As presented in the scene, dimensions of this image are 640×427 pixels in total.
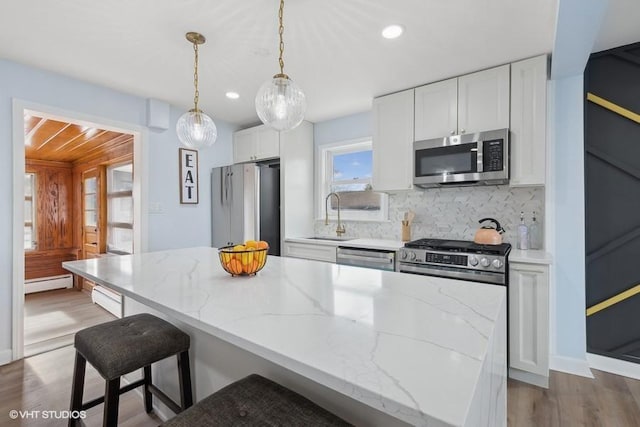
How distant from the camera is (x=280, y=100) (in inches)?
62.1

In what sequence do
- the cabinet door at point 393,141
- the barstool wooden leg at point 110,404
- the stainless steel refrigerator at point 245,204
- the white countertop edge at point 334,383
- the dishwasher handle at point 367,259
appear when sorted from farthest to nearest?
the stainless steel refrigerator at point 245,204 → the cabinet door at point 393,141 → the dishwasher handle at point 367,259 → the barstool wooden leg at point 110,404 → the white countertop edge at point 334,383

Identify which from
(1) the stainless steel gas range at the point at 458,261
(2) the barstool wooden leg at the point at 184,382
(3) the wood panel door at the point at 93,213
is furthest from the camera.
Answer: (3) the wood panel door at the point at 93,213

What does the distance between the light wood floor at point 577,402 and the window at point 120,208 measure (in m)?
4.34

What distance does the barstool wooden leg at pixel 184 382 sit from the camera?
137 centimetres

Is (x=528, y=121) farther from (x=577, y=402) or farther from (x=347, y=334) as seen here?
(x=347, y=334)

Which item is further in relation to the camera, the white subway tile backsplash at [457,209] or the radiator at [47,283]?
the radiator at [47,283]

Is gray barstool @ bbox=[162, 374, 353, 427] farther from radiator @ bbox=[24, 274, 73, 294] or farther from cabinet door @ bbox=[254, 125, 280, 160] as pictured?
radiator @ bbox=[24, 274, 73, 294]

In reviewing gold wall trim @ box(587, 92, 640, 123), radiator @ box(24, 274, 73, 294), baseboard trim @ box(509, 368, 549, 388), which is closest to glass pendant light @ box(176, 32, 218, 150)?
baseboard trim @ box(509, 368, 549, 388)

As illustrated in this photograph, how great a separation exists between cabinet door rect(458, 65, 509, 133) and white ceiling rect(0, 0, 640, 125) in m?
0.09

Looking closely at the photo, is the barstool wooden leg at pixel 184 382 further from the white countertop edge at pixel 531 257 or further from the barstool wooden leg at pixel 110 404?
the white countertop edge at pixel 531 257

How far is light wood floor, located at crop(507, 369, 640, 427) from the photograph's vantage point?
71.3 inches

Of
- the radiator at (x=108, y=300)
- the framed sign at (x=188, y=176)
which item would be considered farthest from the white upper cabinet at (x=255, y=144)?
the radiator at (x=108, y=300)

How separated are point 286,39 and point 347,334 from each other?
2.04m

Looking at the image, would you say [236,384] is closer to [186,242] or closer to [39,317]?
[186,242]
